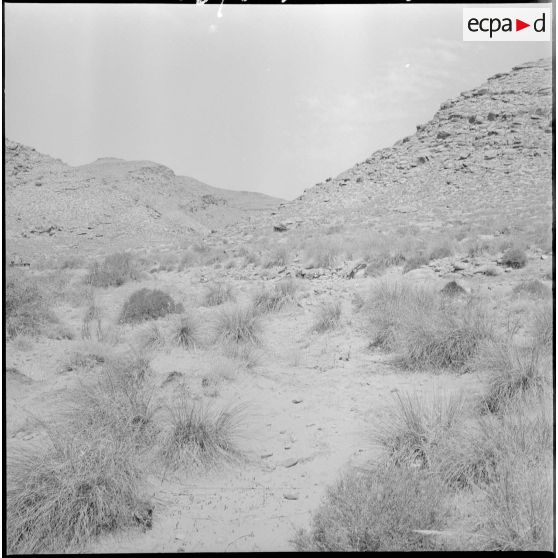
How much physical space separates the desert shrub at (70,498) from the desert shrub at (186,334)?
217 cm

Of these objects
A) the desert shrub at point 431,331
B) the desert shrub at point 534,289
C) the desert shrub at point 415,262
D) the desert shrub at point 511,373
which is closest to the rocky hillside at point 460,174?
the desert shrub at point 415,262

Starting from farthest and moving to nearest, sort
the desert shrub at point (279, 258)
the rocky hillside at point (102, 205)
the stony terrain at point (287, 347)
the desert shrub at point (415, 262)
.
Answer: the rocky hillside at point (102, 205), the desert shrub at point (279, 258), the desert shrub at point (415, 262), the stony terrain at point (287, 347)

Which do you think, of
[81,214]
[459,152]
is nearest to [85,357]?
[81,214]

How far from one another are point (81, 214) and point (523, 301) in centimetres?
1976

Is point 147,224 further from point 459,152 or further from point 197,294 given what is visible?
point 197,294

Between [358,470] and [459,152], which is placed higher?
[459,152]

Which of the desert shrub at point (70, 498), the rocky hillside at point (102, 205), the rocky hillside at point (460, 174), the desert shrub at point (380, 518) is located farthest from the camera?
the rocky hillside at point (460, 174)

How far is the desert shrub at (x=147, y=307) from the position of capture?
5.36 metres

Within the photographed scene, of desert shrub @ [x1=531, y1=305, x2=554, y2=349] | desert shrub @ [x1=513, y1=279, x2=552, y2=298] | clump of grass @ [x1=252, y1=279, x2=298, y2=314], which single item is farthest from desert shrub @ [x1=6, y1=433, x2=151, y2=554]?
desert shrub @ [x1=513, y1=279, x2=552, y2=298]

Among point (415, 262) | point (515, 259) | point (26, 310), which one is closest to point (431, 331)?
point (415, 262)

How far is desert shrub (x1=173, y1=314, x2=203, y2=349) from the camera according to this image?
15.8 feet

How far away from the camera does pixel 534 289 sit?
5410 millimetres

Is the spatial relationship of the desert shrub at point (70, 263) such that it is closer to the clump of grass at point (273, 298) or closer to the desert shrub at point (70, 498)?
the clump of grass at point (273, 298)

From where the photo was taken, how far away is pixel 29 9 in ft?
11.2
